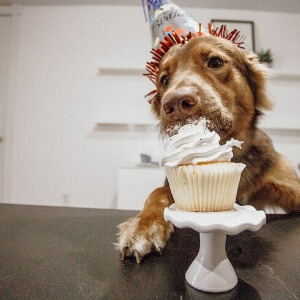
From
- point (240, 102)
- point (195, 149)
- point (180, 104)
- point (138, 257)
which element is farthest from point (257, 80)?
point (138, 257)

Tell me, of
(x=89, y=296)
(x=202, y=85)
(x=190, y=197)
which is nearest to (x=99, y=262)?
(x=89, y=296)

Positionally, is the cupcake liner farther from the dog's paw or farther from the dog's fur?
the dog's fur

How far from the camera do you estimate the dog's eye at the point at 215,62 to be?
1.11 meters

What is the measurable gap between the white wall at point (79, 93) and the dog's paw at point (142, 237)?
7.67 feet

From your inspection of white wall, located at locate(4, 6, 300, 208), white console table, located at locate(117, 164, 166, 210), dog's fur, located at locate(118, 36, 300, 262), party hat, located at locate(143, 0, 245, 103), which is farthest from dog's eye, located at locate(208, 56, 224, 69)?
white wall, located at locate(4, 6, 300, 208)

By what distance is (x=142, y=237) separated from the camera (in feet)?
2.10

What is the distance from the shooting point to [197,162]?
487 mm

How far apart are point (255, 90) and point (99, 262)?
3.44 ft

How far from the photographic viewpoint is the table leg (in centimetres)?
44

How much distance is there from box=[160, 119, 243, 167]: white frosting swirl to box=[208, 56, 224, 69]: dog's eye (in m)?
0.67

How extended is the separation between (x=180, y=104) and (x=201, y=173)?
Result: 32 cm

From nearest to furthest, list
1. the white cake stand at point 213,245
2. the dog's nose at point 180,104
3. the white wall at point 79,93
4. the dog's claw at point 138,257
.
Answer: the white cake stand at point 213,245, the dog's claw at point 138,257, the dog's nose at point 180,104, the white wall at point 79,93

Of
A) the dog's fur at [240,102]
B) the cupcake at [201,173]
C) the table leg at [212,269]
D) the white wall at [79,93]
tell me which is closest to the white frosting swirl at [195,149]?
the cupcake at [201,173]

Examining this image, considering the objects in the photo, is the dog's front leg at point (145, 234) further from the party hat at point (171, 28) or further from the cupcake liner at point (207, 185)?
the party hat at point (171, 28)
